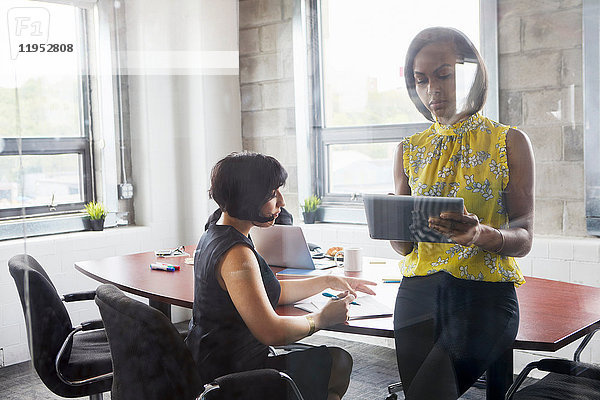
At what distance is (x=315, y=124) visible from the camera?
0.99 meters

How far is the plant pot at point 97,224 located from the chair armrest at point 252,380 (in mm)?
380

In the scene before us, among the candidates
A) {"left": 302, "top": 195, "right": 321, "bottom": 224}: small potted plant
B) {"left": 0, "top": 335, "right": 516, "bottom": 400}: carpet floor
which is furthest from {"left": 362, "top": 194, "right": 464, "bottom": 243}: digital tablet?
{"left": 0, "top": 335, "right": 516, "bottom": 400}: carpet floor

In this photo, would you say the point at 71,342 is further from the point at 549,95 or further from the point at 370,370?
the point at 549,95

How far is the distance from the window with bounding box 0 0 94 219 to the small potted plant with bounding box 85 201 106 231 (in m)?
0.02

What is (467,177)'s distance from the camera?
0.82m

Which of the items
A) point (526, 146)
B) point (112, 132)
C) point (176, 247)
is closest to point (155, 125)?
point (112, 132)

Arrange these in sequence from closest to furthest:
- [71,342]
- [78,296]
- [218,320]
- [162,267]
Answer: [218,320] < [162,267] < [78,296] < [71,342]

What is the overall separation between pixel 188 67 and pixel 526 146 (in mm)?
641

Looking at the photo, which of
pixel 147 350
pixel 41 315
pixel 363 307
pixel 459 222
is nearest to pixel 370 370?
pixel 363 307

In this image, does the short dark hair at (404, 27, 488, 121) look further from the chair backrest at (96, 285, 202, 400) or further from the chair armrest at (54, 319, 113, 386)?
the chair armrest at (54, 319, 113, 386)

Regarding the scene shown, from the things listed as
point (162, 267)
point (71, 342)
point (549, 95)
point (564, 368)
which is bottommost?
point (71, 342)

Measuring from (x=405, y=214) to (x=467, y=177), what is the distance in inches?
4.0

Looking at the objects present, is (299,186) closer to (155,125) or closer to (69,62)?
(155,125)

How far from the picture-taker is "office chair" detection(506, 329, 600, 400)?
903 millimetres
